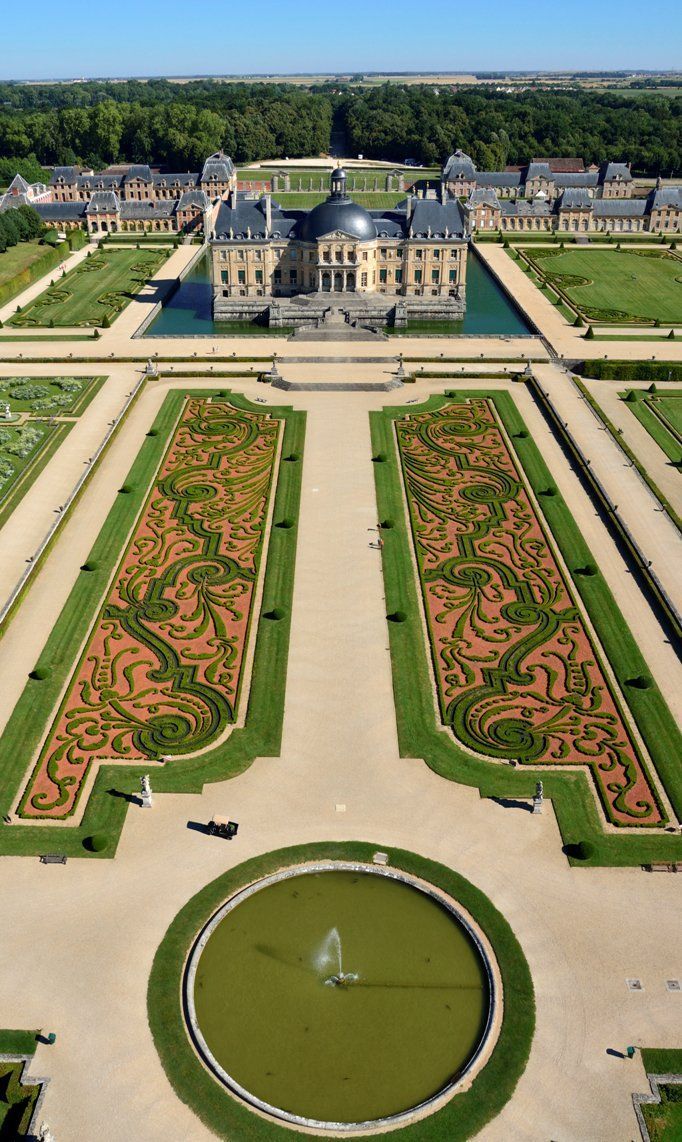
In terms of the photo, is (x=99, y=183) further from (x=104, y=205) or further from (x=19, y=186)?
(x=104, y=205)

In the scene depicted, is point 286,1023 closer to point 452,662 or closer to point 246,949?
point 246,949

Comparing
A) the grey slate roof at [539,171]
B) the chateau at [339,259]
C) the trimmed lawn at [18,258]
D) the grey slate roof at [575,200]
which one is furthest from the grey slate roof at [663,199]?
the trimmed lawn at [18,258]

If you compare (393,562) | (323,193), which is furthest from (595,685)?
(323,193)

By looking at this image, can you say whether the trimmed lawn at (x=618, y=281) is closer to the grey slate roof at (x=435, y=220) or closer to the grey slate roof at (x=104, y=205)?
the grey slate roof at (x=435, y=220)

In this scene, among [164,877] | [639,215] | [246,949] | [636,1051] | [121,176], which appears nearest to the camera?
[636,1051]

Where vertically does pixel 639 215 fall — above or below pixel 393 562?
above

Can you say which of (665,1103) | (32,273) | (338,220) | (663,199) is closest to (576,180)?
(663,199)

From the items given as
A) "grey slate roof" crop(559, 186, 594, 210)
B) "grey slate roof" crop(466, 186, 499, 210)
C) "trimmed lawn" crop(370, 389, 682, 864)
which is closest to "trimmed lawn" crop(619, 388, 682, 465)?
"trimmed lawn" crop(370, 389, 682, 864)
